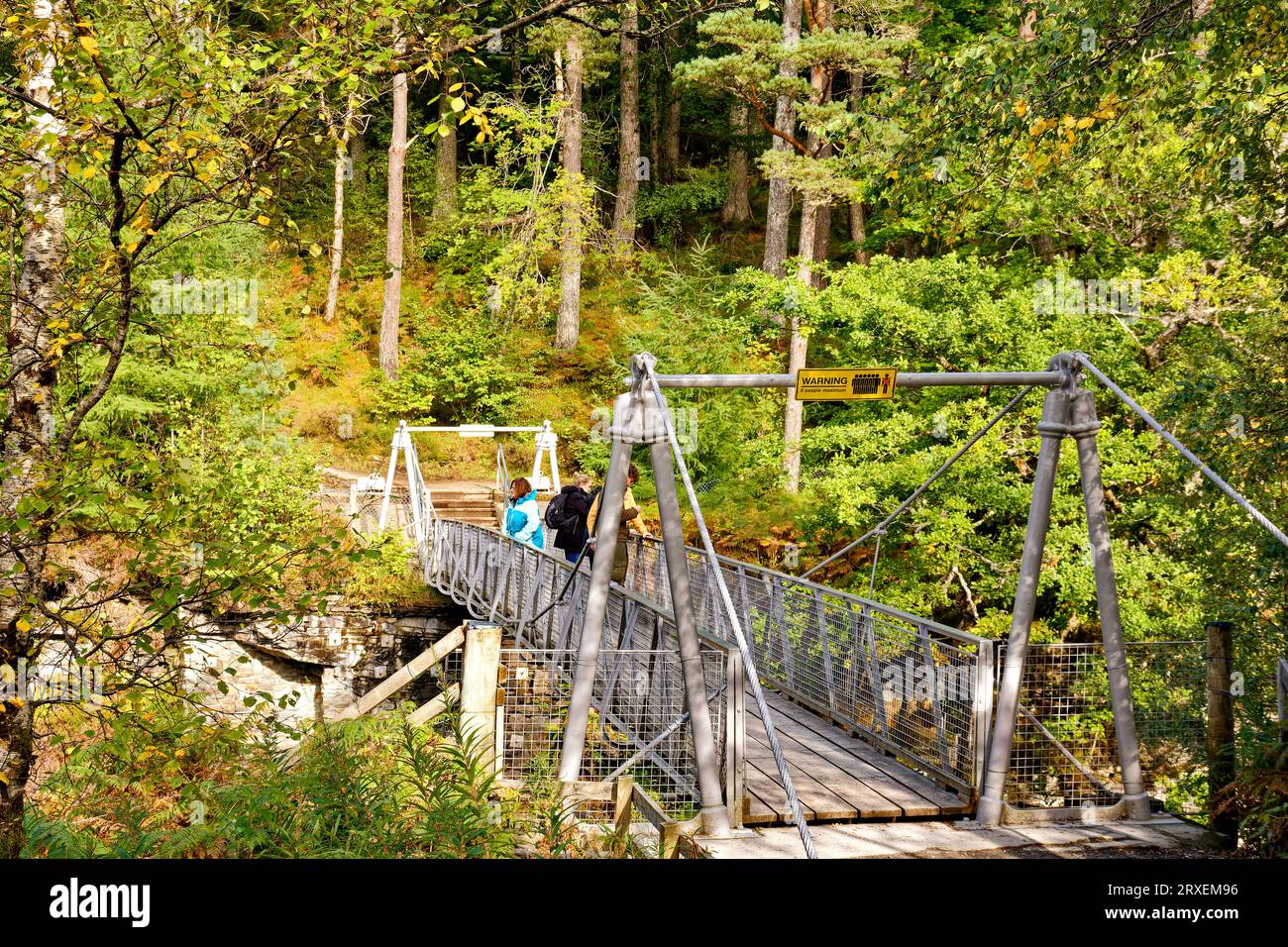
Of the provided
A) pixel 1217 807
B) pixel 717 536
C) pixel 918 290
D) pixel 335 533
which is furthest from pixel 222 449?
pixel 1217 807

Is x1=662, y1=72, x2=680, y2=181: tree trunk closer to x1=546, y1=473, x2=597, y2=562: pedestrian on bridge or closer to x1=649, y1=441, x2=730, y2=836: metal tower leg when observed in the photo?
x1=546, y1=473, x2=597, y2=562: pedestrian on bridge

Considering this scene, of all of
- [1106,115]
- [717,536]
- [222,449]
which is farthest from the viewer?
[717,536]

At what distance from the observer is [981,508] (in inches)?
495

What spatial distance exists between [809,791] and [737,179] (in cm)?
2520

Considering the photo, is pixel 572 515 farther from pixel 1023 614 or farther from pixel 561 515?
pixel 1023 614

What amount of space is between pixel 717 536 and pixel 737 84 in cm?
746

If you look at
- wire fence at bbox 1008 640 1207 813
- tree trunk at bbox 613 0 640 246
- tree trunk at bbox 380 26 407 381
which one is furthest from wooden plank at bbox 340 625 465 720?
tree trunk at bbox 613 0 640 246

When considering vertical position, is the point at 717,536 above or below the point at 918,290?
below

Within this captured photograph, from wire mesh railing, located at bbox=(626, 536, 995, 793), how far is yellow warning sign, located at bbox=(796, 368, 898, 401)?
1389 millimetres

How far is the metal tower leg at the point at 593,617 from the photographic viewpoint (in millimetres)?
6066

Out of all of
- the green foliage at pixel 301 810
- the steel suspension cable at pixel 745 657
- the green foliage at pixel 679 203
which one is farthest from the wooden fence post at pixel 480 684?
the green foliage at pixel 679 203

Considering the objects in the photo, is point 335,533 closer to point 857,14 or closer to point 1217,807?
point 1217,807

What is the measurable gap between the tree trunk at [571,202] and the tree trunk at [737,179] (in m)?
5.08

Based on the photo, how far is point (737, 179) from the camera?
2958 cm
